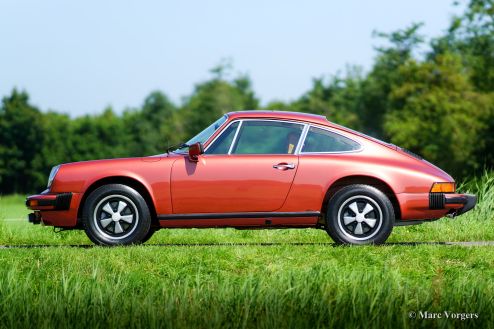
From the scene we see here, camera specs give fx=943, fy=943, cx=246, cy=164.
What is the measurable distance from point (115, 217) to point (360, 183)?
2799 millimetres

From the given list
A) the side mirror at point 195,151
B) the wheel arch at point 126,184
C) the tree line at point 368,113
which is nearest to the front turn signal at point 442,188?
the side mirror at point 195,151

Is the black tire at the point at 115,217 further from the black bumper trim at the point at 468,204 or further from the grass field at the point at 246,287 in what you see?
the black bumper trim at the point at 468,204

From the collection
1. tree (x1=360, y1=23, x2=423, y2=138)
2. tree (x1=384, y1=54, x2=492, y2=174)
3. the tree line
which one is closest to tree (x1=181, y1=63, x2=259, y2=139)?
the tree line

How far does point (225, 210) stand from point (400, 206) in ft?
6.45

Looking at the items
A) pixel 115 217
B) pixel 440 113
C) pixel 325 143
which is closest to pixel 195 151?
pixel 115 217

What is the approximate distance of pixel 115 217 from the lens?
10648mm

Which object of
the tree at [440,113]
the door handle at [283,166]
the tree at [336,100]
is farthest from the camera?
the tree at [336,100]

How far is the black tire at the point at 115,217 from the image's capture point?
1057 centimetres

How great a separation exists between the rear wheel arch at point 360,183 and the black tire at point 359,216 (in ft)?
0.66

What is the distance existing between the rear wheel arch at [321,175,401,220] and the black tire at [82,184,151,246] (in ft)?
6.64

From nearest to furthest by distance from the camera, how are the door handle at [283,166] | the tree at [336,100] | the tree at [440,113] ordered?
the door handle at [283,166] → the tree at [440,113] → the tree at [336,100]

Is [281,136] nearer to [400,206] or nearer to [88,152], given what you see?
[400,206]

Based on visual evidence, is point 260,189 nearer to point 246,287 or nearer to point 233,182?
point 233,182

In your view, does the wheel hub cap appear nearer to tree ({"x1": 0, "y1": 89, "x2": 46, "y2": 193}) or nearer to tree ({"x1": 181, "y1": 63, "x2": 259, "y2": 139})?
tree ({"x1": 0, "y1": 89, "x2": 46, "y2": 193})
